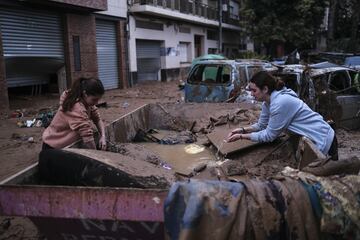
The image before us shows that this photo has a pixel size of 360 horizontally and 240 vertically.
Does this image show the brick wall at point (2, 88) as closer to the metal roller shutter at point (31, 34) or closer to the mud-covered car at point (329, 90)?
the metal roller shutter at point (31, 34)

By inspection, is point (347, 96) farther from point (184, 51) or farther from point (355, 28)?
point (355, 28)

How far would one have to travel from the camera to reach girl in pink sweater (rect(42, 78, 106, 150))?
13.7 ft

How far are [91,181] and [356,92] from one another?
8.76m

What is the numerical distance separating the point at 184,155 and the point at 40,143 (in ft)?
16.3

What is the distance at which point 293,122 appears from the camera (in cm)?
426

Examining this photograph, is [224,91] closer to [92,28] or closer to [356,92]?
[356,92]

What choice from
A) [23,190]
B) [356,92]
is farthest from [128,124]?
[356,92]

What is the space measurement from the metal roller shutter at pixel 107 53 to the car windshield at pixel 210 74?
11444mm

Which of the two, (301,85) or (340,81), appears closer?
(301,85)

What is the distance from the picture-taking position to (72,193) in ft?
8.97

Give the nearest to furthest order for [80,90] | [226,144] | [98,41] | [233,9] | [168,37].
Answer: [80,90] → [226,144] → [98,41] → [168,37] → [233,9]

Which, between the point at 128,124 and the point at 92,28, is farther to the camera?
the point at 92,28

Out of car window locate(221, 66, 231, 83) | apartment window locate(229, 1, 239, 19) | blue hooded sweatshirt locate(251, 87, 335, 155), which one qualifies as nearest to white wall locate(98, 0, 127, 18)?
car window locate(221, 66, 231, 83)

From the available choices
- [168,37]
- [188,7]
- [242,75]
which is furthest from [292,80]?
[188,7]
